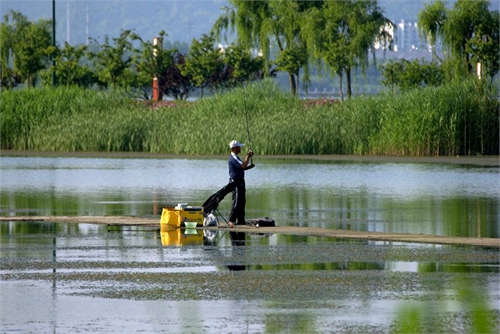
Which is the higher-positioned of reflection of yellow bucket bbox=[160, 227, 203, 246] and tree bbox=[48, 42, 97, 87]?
tree bbox=[48, 42, 97, 87]

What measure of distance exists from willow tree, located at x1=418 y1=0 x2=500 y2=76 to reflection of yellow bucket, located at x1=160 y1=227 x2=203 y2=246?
39.2m

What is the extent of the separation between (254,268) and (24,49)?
6377cm

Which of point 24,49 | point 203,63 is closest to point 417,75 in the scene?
point 203,63

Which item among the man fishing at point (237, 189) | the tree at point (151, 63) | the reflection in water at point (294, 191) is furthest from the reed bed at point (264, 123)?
the man fishing at point (237, 189)

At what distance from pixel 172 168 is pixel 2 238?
2378 centimetres

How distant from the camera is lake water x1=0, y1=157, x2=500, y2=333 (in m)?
13.4

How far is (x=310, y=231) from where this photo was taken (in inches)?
893

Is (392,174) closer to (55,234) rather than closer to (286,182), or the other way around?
(286,182)

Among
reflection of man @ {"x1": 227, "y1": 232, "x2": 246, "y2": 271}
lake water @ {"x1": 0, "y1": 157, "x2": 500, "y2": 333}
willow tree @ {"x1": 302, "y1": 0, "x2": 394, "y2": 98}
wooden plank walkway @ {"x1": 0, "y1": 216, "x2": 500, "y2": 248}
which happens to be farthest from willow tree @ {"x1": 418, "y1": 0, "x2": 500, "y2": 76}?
reflection of man @ {"x1": 227, "y1": 232, "x2": 246, "y2": 271}

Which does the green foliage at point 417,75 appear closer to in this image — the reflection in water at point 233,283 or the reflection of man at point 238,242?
the reflection of man at point 238,242

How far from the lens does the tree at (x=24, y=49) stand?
79938 mm

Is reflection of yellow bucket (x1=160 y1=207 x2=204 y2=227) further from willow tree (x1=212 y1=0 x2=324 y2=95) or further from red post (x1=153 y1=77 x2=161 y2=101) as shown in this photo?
red post (x1=153 y1=77 x2=161 y2=101)

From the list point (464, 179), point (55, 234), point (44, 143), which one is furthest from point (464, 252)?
point (44, 143)

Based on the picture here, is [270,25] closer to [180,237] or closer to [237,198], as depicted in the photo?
[237,198]
